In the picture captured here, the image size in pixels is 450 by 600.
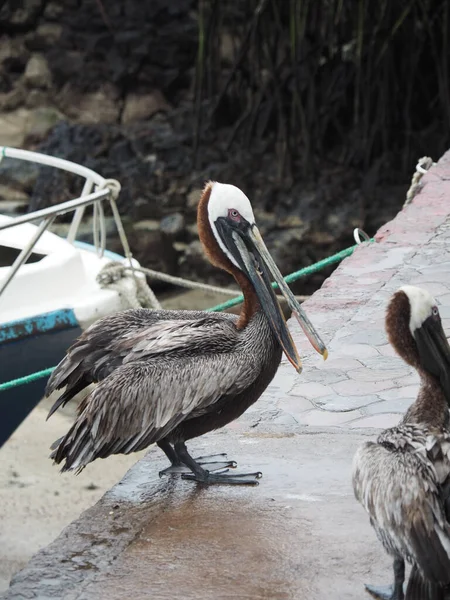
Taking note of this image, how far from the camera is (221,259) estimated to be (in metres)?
3.62

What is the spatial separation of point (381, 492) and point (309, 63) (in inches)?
430

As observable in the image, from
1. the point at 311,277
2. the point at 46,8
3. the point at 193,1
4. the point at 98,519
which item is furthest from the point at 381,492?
the point at 46,8

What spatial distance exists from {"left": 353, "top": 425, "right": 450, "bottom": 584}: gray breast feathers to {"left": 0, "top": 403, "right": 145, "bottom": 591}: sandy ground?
13.0ft

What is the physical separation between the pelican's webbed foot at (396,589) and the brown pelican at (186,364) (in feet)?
2.67

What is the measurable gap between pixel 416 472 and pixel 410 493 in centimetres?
7

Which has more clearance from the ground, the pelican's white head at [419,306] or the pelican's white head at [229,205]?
the pelican's white head at [229,205]

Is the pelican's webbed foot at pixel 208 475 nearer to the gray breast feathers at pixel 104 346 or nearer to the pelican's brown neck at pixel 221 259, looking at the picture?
the gray breast feathers at pixel 104 346

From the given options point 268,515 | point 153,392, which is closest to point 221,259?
point 153,392

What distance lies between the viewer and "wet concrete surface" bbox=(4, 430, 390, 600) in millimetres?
Answer: 2818

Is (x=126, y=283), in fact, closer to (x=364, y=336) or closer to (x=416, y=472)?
(x=364, y=336)

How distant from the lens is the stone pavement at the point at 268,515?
9.31ft

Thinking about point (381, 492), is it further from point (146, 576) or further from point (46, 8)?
point (46, 8)

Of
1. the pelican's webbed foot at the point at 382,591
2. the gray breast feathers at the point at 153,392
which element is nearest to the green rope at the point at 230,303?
the gray breast feathers at the point at 153,392

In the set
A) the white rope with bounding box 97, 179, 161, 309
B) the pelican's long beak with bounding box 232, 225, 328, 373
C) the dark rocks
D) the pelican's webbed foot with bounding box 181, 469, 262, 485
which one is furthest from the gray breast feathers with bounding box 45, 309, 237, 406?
the dark rocks
